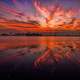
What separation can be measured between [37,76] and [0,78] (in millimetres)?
3040

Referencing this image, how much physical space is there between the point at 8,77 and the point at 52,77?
11.4ft

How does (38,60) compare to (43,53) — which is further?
(43,53)

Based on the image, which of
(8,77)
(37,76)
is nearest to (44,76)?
(37,76)

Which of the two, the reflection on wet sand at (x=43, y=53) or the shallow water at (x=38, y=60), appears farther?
the reflection on wet sand at (x=43, y=53)

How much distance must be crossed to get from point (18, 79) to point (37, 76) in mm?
1947

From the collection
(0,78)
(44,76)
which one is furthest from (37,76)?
(0,78)

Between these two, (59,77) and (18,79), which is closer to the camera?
(18,79)

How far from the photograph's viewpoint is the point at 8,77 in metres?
16.0

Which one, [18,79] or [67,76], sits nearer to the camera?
[18,79]

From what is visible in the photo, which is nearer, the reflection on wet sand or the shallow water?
the shallow water

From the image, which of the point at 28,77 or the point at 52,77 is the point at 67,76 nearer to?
the point at 52,77

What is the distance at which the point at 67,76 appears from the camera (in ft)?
55.1

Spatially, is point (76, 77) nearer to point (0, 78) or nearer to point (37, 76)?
point (37, 76)

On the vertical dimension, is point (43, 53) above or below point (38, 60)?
below
